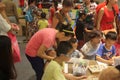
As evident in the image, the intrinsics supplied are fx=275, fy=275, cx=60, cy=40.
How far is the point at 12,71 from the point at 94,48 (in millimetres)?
1640

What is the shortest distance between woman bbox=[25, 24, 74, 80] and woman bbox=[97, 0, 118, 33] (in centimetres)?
125

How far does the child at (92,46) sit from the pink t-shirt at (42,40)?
68 centimetres

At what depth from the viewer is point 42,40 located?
11.1 feet

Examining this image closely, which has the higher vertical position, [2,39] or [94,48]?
[2,39]

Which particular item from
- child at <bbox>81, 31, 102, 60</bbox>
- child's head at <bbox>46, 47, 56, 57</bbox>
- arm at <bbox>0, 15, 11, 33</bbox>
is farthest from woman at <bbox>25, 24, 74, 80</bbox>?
child at <bbox>81, 31, 102, 60</bbox>

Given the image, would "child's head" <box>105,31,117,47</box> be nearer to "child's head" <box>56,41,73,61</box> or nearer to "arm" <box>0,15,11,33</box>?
"child's head" <box>56,41,73,61</box>

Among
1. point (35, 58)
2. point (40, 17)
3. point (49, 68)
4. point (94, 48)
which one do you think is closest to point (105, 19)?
point (94, 48)

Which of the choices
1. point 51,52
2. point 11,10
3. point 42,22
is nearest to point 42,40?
point 51,52

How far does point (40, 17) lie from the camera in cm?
727

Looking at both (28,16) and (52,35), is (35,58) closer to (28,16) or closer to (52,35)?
(52,35)

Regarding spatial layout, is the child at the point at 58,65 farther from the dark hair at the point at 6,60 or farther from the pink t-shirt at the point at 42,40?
the pink t-shirt at the point at 42,40

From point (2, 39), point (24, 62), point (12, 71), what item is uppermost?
point (2, 39)

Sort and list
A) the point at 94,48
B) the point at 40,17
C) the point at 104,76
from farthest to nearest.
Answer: the point at 40,17 < the point at 94,48 < the point at 104,76

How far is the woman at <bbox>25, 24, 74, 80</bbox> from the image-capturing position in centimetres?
321
